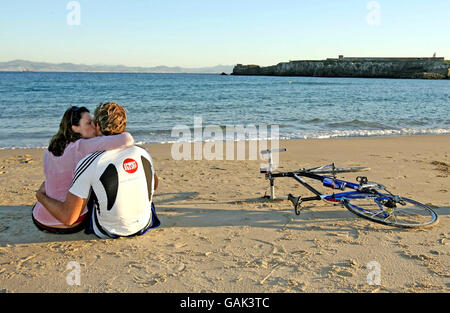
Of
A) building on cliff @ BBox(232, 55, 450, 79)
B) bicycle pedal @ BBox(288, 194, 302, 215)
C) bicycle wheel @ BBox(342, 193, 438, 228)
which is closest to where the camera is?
bicycle wheel @ BBox(342, 193, 438, 228)

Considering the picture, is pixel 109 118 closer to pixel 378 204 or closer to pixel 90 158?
pixel 90 158

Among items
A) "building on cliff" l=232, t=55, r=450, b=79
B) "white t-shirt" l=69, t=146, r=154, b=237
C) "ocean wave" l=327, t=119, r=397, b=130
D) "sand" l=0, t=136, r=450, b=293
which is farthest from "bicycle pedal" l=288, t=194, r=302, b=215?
"building on cliff" l=232, t=55, r=450, b=79

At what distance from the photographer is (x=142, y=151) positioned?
4.02 metres

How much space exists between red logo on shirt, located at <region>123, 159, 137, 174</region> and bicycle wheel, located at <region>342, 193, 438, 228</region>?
106 inches

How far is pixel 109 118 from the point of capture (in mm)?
3766

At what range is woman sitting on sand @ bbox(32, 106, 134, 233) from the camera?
12.3 feet

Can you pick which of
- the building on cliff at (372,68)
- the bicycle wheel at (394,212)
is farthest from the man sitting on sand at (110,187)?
the building on cliff at (372,68)

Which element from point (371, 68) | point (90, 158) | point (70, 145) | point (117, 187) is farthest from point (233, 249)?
point (371, 68)

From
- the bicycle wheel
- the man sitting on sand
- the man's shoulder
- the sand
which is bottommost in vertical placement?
the sand

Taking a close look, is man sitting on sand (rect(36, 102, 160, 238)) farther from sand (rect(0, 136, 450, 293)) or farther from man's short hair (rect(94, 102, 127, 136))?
sand (rect(0, 136, 450, 293))

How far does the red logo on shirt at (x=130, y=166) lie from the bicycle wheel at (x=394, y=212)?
269 cm
